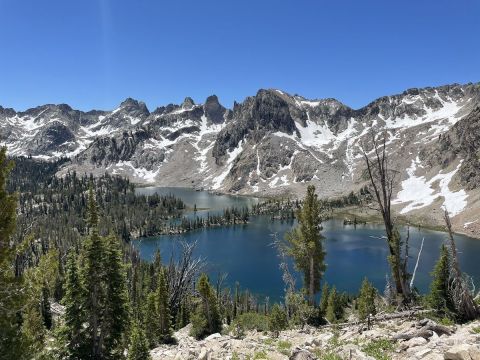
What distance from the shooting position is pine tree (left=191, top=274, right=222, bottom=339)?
52.2 meters

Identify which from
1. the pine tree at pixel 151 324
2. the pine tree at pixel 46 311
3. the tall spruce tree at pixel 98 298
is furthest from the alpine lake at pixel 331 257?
the tall spruce tree at pixel 98 298

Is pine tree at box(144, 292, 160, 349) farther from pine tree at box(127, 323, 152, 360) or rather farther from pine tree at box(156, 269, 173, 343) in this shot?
pine tree at box(127, 323, 152, 360)

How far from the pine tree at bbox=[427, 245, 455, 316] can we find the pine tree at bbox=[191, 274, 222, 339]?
29.0 metres

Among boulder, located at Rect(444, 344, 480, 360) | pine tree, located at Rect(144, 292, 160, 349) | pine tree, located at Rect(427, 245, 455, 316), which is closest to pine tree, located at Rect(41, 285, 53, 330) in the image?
pine tree, located at Rect(144, 292, 160, 349)

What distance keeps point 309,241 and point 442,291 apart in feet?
46.7

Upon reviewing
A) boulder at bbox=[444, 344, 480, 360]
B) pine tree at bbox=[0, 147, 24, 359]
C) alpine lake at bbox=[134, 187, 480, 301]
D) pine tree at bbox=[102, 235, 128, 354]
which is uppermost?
pine tree at bbox=[0, 147, 24, 359]

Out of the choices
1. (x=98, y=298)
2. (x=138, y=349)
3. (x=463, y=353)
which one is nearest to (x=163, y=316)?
(x=98, y=298)

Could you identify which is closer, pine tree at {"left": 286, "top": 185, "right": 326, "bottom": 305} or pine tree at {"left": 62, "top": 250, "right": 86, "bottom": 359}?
pine tree at {"left": 62, "top": 250, "right": 86, "bottom": 359}

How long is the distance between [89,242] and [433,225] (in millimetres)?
186625

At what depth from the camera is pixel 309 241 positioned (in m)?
43.3

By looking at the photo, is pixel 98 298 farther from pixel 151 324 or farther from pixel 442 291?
pixel 442 291

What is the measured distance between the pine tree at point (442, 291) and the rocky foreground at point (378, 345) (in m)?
3.95

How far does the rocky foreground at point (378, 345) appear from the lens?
15773 mm

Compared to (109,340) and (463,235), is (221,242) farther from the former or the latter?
(109,340)
